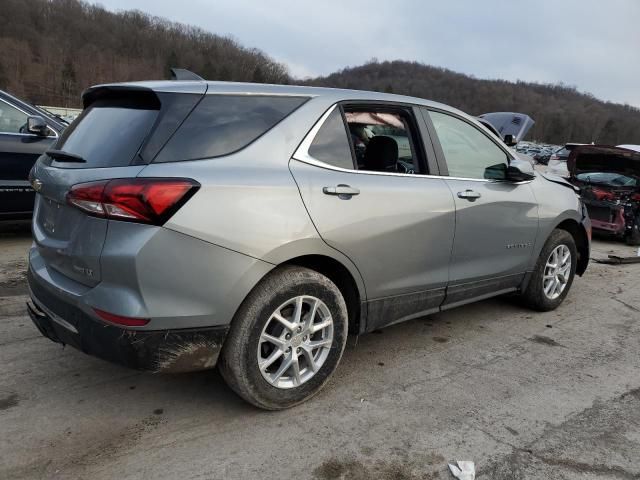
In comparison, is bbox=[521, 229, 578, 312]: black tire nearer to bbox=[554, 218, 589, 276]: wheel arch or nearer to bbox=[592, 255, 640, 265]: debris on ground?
bbox=[554, 218, 589, 276]: wheel arch

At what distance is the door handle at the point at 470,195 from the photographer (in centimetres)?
346

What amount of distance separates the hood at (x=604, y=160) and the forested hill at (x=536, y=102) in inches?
3070

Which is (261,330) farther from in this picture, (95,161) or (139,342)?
(95,161)

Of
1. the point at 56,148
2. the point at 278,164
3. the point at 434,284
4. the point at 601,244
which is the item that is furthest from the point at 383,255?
the point at 601,244

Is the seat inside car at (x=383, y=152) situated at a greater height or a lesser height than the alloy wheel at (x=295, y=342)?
greater

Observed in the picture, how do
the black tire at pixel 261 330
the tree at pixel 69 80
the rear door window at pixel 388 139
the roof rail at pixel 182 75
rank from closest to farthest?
the black tire at pixel 261 330
the roof rail at pixel 182 75
the rear door window at pixel 388 139
the tree at pixel 69 80

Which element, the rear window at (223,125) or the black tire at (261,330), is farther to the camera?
the black tire at (261,330)

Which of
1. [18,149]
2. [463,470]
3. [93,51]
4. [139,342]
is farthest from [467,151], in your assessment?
[93,51]

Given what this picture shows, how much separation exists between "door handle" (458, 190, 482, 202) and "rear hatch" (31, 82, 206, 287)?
182 centimetres

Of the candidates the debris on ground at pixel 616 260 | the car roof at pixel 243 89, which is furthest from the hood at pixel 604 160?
the car roof at pixel 243 89

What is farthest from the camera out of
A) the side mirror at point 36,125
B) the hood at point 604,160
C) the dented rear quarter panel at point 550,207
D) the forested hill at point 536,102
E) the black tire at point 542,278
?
the forested hill at point 536,102

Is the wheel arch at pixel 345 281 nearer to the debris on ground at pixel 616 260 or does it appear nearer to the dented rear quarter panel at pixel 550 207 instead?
the dented rear quarter panel at pixel 550 207

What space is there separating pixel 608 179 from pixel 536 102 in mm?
111588

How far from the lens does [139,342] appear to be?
2.29 m
